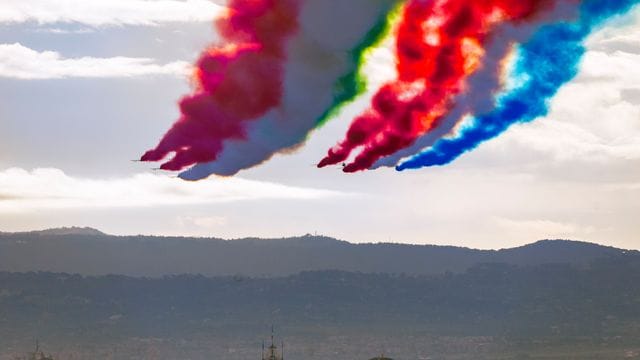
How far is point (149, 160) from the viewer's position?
105000 mm

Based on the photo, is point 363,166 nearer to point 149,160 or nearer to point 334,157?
point 334,157

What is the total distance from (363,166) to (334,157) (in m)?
2.31

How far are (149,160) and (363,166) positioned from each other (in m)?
15.9

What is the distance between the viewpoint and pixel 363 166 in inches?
4163

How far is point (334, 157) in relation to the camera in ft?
349

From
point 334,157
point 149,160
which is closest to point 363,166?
point 334,157

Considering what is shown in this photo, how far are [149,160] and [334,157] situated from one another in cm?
1374
